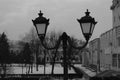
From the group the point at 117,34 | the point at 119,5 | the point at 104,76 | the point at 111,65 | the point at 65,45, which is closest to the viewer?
the point at 65,45

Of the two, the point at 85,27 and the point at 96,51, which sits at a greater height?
the point at 85,27

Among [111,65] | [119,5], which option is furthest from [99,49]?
[111,65]

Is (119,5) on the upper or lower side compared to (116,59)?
upper

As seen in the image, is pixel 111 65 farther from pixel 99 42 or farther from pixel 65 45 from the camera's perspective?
pixel 65 45

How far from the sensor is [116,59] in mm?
35500

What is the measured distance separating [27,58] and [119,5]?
77.0ft

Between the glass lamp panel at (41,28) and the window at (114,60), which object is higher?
the glass lamp panel at (41,28)

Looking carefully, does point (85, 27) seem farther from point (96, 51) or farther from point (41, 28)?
point (96, 51)

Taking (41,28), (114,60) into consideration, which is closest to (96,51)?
(114,60)

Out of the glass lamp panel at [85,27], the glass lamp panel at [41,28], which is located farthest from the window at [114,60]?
the glass lamp panel at [41,28]

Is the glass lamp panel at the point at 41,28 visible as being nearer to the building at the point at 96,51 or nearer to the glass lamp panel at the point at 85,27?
the glass lamp panel at the point at 85,27

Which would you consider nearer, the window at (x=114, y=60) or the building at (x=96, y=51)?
the window at (x=114, y=60)

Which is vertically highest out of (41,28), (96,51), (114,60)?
(41,28)

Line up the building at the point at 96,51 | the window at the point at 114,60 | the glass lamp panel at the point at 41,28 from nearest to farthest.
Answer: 1. the glass lamp panel at the point at 41,28
2. the window at the point at 114,60
3. the building at the point at 96,51
